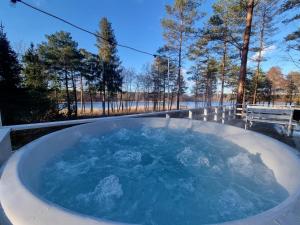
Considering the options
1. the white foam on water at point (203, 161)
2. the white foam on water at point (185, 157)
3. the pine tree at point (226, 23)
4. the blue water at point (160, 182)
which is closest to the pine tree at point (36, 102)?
the blue water at point (160, 182)

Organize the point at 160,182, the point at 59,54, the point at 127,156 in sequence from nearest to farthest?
the point at 160,182, the point at 127,156, the point at 59,54

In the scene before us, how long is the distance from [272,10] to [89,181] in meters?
12.5

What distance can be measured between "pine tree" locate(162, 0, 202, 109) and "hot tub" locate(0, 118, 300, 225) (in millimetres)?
8504

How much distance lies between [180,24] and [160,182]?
39.1 ft

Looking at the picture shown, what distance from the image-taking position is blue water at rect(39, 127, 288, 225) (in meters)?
1.35

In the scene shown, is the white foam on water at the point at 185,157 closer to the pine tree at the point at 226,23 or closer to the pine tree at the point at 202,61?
the pine tree at the point at 226,23

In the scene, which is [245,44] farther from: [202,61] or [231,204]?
[202,61]

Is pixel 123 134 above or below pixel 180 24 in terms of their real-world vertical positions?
below

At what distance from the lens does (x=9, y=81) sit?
7.12m

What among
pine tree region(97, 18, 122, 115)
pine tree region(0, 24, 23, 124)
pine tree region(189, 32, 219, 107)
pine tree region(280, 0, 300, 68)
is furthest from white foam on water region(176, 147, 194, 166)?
pine tree region(97, 18, 122, 115)

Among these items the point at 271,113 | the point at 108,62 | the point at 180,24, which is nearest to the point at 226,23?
the point at 180,24

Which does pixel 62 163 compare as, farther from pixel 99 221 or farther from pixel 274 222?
pixel 274 222

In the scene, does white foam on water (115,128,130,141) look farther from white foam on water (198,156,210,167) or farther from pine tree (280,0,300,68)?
pine tree (280,0,300,68)

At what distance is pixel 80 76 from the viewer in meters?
17.2
